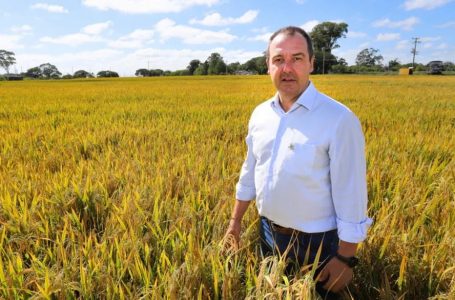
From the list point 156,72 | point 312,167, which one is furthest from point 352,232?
point 156,72

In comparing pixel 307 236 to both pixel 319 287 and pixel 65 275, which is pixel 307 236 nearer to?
pixel 319 287

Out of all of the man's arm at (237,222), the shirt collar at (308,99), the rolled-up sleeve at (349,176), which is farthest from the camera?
the man's arm at (237,222)

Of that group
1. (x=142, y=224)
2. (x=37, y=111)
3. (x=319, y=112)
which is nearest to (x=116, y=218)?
(x=142, y=224)

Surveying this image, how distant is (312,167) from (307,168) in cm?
2

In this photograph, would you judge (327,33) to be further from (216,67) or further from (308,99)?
(308,99)

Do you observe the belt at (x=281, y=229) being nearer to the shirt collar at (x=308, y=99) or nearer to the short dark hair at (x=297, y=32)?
the shirt collar at (x=308, y=99)

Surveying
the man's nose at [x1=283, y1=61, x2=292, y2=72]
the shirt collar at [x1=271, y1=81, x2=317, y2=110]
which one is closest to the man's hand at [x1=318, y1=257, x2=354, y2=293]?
the shirt collar at [x1=271, y1=81, x2=317, y2=110]

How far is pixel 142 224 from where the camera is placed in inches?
70.7

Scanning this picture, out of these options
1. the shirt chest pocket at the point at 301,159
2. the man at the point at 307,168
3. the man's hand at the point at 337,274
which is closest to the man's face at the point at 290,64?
the man at the point at 307,168

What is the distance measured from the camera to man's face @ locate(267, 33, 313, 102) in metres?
1.32

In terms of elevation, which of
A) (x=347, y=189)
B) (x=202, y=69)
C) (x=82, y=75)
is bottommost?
(x=347, y=189)

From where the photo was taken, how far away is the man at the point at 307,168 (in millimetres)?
1232

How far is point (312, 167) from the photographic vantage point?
1305 millimetres

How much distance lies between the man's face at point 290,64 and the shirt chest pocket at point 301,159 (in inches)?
9.3
